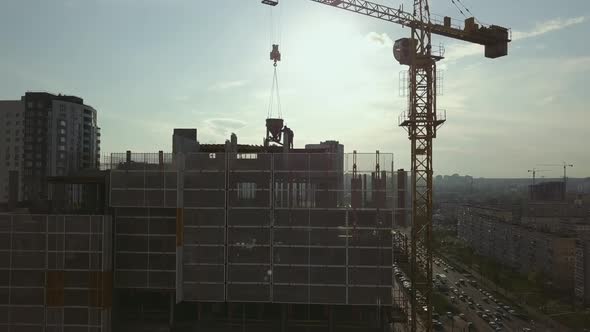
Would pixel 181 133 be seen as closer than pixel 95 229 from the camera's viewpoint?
No

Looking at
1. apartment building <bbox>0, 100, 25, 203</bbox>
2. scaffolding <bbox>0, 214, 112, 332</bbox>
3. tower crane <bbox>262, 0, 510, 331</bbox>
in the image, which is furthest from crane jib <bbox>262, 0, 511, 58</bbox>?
apartment building <bbox>0, 100, 25, 203</bbox>

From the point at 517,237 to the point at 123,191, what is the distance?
280 ft

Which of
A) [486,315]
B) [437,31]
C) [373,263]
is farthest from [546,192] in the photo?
[373,263]

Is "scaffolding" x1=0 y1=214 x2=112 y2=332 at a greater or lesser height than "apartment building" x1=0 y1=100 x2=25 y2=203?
A: lesser

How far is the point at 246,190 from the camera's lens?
2475cm

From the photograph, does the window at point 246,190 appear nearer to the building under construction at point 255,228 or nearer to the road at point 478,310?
the building under construction at point 255,228

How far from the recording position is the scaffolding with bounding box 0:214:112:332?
A: 24141 millimetres

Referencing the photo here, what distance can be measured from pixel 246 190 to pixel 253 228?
2.25 metres

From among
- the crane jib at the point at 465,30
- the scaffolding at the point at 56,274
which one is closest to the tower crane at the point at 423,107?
the crane jib at the point at 465,30

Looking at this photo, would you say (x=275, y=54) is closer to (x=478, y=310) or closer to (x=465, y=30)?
(x=465, y=30)

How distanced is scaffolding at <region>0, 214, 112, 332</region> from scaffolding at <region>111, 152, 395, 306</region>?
1.27m

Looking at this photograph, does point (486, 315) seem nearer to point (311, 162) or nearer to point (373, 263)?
point (373, 263)

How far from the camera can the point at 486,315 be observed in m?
57.5

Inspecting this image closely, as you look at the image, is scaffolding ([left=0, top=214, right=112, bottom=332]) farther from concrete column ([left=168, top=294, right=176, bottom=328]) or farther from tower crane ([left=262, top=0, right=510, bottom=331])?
tower crane ([left=262, top=0, right=510, bottom=331])
